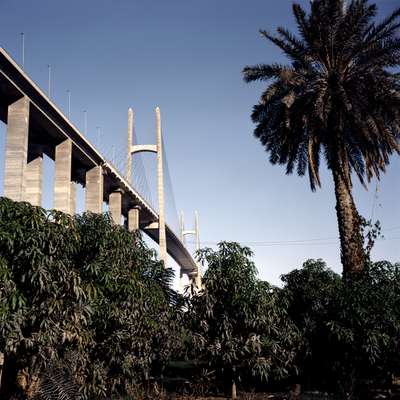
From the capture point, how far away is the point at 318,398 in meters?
16.8

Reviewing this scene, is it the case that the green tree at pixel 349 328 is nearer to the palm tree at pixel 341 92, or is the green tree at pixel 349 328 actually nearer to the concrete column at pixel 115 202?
the palm tree at pixel 341 92

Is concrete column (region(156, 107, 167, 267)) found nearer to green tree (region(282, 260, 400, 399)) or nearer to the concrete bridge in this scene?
the concrete bridge

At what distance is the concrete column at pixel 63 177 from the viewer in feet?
113

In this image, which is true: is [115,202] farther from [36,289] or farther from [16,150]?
[36,289]

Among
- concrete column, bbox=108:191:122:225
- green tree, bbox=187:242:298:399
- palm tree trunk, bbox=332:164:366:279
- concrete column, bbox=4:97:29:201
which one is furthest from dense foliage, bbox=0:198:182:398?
concrete column, bbox=108:191:122:225

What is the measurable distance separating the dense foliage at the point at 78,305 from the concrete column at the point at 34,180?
1696 cm

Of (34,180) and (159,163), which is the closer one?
(34,180)

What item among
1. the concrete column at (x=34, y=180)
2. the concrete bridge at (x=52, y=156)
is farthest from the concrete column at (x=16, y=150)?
the concrete column at (x=34, y=180)

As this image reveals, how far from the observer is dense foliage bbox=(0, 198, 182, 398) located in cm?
1141

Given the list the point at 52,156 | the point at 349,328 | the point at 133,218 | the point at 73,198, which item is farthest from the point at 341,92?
the point at 133,218

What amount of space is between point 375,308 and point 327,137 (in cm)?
898

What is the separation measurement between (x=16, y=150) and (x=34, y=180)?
7526mm

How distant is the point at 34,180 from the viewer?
3356 centimetres

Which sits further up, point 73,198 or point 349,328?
point 73,198
